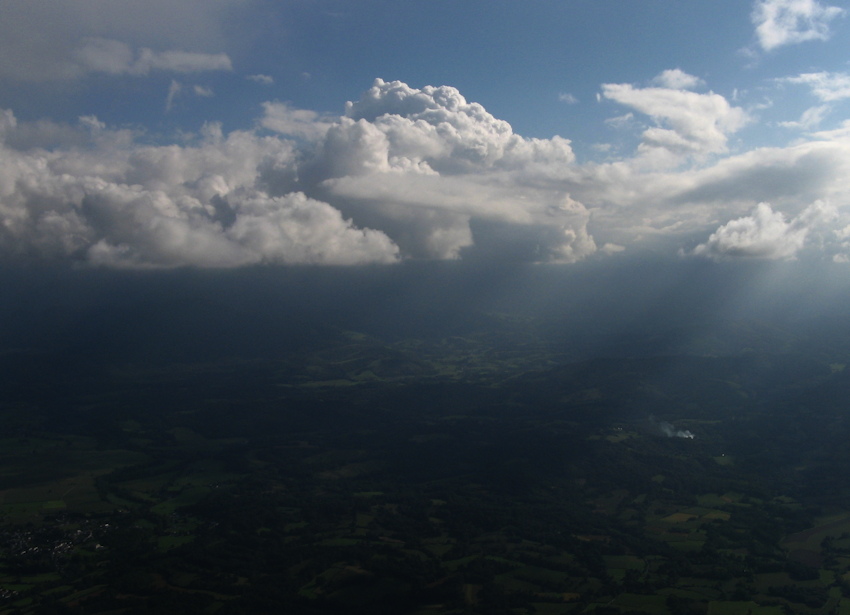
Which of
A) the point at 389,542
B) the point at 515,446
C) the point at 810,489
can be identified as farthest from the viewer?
the point at 515,446

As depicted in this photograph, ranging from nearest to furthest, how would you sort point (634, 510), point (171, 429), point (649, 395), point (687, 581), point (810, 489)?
1. point (687, 581)
2. point (634, 510)
3. point (810, 489)
4. point (171, 429)
5. point (649, 395)

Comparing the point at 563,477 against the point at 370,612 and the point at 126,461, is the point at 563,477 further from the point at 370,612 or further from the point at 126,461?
the point at 126,461

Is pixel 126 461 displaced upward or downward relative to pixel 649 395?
downward

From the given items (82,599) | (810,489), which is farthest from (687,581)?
(82,599)

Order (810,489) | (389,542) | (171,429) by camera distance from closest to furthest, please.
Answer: (389,542) → (810,489) → (171,429)

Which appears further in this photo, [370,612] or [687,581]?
[687,581]

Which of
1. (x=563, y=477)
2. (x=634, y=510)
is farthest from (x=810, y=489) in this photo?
(x=563, y=477)

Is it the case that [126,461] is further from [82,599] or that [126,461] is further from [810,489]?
[810,489]

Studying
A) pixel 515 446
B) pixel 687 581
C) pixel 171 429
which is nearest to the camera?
pixel 687 581

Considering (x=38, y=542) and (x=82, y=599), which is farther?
(x=38, y=542)
